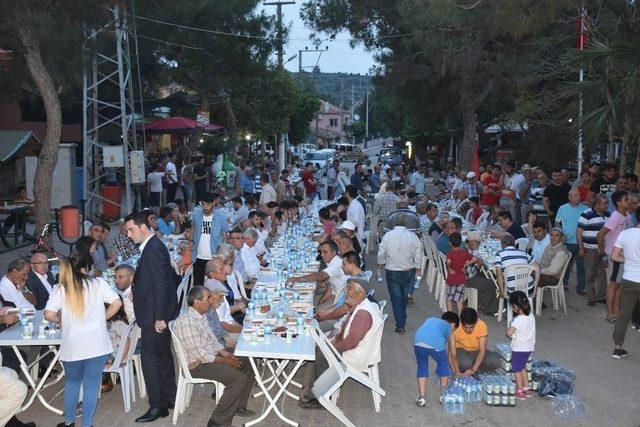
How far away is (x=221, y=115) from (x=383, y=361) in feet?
104

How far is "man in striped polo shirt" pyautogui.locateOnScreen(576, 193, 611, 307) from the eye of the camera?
9.98m

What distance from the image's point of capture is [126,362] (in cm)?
627

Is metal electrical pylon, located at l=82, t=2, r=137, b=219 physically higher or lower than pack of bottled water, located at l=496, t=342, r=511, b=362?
higher

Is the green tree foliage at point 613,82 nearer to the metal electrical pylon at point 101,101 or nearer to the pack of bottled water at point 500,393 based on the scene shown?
the pack of bottled water at point 500,393

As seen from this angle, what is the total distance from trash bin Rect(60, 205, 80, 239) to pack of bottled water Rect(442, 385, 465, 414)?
9171 millimetres

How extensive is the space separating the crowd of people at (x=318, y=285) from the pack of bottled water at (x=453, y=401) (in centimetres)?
14

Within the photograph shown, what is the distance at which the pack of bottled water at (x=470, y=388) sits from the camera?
261 inches

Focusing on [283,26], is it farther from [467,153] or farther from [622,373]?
[622,373]

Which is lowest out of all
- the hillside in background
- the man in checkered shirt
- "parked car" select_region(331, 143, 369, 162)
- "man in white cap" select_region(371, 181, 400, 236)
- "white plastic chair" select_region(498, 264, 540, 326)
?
"white plastic chair" select_region(498, 264, 540, 326)

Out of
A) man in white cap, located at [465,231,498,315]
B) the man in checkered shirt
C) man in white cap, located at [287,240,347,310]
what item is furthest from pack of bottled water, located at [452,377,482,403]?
the man in checkered shirt

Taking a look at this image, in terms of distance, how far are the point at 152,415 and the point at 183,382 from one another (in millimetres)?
445

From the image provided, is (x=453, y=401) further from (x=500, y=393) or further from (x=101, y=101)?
(x=101, y=101)

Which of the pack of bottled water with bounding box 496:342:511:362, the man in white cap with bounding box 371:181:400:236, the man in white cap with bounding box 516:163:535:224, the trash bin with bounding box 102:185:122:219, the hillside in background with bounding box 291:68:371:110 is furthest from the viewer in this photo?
the hillside in background with bounding box 291:68:371:110

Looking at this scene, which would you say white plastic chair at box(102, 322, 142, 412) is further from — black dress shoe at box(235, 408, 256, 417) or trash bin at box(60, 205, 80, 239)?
trash bin at box(60, 205, 80, 239)
